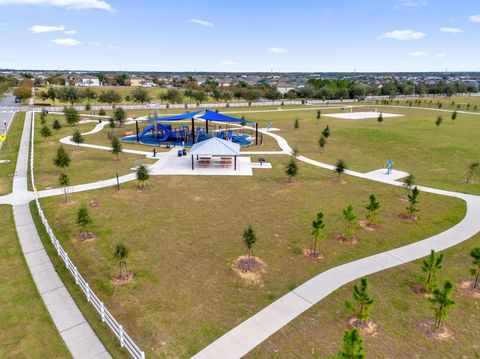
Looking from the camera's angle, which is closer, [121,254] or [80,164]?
[121,254]

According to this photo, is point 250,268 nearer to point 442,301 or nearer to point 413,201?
point 442,301

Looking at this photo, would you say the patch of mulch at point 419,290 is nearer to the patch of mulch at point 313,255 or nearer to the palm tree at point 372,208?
the patch of mulch at point 313,255

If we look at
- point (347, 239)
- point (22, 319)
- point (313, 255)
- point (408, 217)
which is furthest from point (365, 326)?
point (22, 319)

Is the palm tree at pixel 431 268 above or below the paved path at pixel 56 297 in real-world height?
above

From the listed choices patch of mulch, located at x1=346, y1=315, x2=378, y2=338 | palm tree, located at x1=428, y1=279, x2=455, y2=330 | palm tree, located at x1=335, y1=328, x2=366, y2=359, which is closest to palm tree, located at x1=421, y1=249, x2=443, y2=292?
palm tree, located at x1=428, y1=279, x2=455, y2=330

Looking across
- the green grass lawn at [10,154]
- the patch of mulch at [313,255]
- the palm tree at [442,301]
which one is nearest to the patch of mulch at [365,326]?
the palm tree at [442,301]

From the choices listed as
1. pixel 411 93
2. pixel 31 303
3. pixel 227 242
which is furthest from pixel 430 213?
pixel 411 93

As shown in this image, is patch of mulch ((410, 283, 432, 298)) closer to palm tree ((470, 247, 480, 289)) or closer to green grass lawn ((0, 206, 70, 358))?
palm tree ((470, 247, 480, 289))
